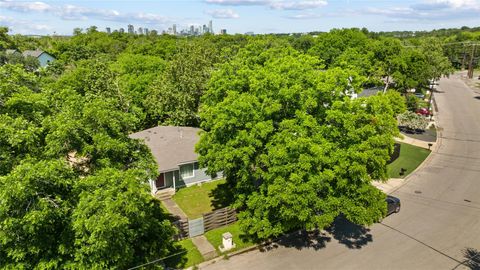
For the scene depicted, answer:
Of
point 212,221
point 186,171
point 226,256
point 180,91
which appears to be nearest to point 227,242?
point 226,256

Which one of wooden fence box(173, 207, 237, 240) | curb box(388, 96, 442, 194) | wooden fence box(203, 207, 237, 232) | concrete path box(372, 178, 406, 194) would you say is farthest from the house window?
curb box(388, 96, 442, 194)

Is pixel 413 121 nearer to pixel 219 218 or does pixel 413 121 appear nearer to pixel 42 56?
pixel 219 218

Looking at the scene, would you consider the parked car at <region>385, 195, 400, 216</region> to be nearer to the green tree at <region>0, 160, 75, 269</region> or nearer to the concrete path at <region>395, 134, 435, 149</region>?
the concrete path at <region>395, 134, 435, 149</region>

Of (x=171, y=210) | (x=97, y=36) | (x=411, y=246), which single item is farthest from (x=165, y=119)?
(x=97, y=36)

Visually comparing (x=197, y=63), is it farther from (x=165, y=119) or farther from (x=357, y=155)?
(x=357, y=155)

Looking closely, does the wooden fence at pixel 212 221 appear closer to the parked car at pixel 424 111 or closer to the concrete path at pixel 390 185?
the concrete path at pixel 390 185

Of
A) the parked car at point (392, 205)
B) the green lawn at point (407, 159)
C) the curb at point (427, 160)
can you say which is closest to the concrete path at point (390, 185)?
the curb at point (427, 160)
